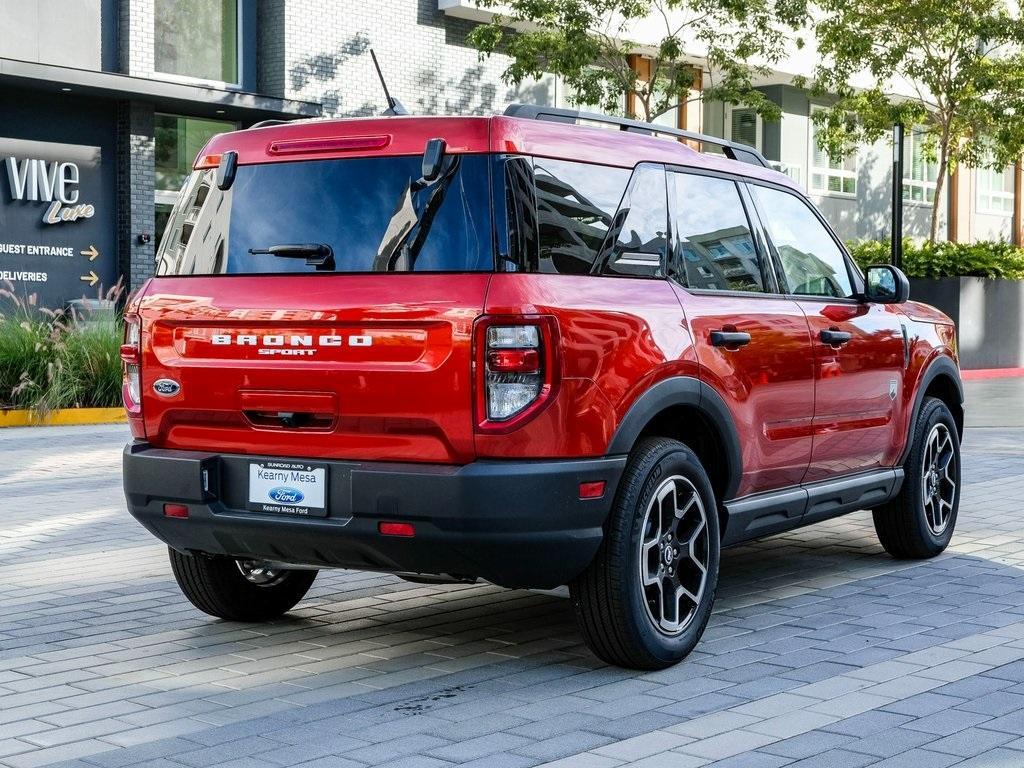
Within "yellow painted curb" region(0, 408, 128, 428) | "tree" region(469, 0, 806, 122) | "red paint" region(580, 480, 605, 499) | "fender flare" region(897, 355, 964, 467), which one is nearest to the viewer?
"red paint" region(580, 480, 605, 499)

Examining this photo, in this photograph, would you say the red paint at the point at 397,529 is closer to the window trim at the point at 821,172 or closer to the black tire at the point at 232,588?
the black tire at the point at 232,588

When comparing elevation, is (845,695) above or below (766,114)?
below

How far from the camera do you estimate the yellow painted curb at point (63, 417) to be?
16562mm

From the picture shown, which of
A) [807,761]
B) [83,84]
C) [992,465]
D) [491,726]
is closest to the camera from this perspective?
[807,761]

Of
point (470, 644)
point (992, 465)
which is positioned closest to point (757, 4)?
point (992, 465)

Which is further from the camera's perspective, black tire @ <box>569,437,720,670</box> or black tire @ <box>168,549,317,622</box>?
black tire @ <box>168,549,317,622</box>

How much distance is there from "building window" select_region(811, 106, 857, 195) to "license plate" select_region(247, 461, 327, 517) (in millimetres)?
33037

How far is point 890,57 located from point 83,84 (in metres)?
14.9

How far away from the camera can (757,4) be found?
24.5m

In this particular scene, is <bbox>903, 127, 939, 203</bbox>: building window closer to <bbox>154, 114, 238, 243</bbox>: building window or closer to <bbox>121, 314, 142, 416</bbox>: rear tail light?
<bbox>154, 114, 238, 243</bbox>: building window

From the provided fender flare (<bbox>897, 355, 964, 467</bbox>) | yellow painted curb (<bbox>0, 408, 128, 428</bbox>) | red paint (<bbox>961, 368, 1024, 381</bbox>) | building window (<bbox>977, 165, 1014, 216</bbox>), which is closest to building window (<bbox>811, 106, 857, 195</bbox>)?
building window (<bbox>977, 165, 1014, 216</bbox>)

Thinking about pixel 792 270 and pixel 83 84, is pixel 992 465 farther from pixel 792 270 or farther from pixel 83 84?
pixel 83 84

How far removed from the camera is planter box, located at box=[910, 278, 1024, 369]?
27.9m

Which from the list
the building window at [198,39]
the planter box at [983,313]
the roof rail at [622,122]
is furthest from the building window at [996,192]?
the roof rail at [622,122]
